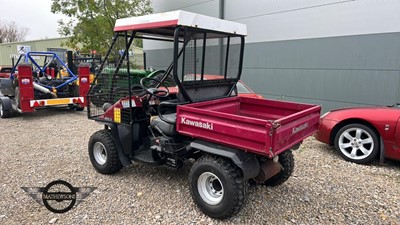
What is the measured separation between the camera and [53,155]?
503cm

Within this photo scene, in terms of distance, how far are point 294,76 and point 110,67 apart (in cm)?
542

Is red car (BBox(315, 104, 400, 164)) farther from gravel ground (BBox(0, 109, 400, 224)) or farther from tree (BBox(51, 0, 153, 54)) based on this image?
tree (BBox(51, 0, 153, 54))

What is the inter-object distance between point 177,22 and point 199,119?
103 centimetres

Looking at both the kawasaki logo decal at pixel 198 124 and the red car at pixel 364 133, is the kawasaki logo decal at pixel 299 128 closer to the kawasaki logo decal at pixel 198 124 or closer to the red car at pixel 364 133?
the kawasaki logo decal at pixel 198 124

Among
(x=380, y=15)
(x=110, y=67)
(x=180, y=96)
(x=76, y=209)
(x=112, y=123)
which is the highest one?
(x=380, y=15)

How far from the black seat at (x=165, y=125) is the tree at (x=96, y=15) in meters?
10.8

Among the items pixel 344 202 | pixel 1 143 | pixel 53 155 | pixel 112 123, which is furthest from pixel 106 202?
pixel 1 143

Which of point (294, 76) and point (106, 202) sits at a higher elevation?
point (294, 76)

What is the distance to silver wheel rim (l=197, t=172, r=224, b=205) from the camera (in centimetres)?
312

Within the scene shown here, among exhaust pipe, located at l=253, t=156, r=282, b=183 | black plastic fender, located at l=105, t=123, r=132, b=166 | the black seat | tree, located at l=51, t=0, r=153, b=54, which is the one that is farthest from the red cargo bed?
tree, located at l=51, t=0, r=153, b=54

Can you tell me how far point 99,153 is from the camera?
427 centimetres

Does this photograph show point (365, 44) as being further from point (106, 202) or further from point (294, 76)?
point (106, 202)

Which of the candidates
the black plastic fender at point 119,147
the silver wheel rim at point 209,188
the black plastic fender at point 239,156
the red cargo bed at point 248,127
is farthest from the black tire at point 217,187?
the black plastic fender at point 119,147

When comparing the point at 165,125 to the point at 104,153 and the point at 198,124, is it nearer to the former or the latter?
the point at 198,124
